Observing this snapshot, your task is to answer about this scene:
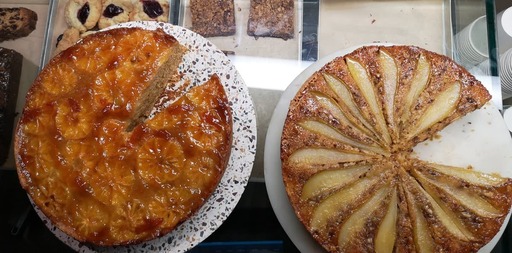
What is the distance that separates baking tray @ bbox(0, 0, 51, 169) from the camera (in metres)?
3.05

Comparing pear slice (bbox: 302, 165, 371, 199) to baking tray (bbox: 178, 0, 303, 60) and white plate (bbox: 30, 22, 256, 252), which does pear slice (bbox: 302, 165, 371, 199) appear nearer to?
white plate (bbox: 30, 22, 256, 252)

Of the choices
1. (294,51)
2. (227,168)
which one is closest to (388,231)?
(227,168)

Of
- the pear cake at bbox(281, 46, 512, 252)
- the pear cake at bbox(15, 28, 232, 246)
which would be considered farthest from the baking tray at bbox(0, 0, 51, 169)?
the pear cake at bbox(281, 46, 512, 252)

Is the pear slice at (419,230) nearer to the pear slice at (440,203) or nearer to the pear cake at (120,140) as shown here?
the pear slice at (440,203)

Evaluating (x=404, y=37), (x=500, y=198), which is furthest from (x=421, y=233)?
(x=404, y=37)

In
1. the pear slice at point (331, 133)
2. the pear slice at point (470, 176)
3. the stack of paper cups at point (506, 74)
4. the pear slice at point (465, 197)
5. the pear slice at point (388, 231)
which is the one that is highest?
the stack of paper cups at point (506, 74)

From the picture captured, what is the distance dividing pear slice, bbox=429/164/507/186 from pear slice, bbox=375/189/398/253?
0.27 m

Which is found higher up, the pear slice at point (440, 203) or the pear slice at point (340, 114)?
the pear slice at point (340, 114)

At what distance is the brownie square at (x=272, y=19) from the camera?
2922mm

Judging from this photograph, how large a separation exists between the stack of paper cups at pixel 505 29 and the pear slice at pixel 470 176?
3.24ft

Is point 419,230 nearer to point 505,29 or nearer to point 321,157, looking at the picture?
point 321,157

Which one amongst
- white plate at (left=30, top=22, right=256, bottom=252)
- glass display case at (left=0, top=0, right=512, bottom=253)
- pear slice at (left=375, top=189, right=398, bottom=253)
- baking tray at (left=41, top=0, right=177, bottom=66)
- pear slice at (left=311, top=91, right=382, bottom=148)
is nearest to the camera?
pear slice at (left=375, top=189, right=398, bottom=253)

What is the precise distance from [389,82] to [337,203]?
651 mm

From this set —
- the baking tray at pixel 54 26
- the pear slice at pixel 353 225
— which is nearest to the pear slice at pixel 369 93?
the pear slice at pixel 353 225
